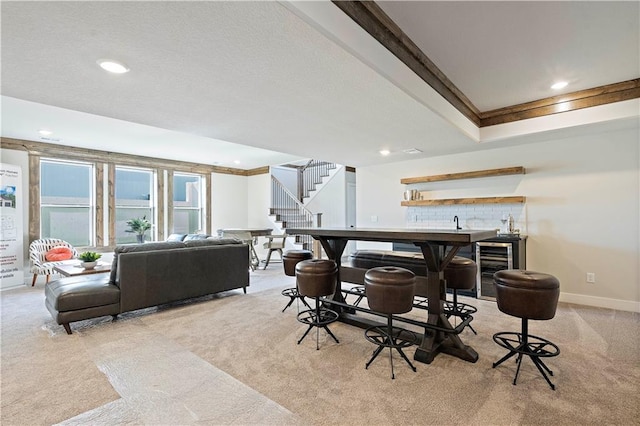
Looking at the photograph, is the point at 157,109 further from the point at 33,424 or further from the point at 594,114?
the point at 594,114

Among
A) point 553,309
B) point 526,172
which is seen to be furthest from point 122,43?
point 526,172

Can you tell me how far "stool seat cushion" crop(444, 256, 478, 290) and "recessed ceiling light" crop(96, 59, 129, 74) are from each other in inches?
129

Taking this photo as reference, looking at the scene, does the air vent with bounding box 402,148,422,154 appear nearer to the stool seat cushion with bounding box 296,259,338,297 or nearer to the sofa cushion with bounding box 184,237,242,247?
the stool seat cushion with bounding box 296,259,338,297

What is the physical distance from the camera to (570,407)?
6.31 ft

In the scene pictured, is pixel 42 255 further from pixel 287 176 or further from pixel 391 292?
pixel 391 292

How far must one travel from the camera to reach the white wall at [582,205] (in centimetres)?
398

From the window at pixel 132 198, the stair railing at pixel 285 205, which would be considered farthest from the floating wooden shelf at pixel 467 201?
the window at pixel 132 198

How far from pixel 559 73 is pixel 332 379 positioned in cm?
368

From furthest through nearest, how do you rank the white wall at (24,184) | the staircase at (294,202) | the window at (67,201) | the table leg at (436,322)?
the staircase at (294,202), the window at (67,201), the white wall at (24,184), the table leg at (436,322)

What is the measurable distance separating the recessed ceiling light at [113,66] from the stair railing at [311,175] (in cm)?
668

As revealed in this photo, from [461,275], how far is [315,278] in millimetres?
1434

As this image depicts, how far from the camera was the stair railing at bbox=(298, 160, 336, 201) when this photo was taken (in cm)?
916

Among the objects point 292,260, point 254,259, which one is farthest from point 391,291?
point 254,259

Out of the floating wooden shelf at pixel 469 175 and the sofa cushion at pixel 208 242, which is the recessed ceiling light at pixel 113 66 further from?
the floating wooden shelf at pixel 469 175
